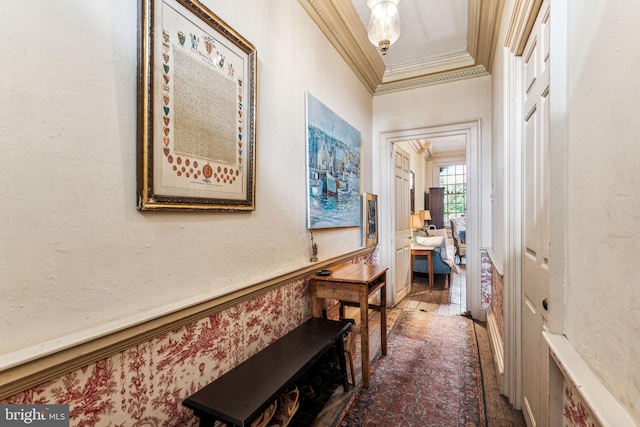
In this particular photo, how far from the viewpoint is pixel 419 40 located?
3080 millimetres

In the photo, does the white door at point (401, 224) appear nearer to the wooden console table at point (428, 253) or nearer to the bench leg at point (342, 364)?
the wooden console table at point (428, 253)

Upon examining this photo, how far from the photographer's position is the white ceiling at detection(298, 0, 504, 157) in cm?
252

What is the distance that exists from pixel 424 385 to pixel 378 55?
3.28 meters

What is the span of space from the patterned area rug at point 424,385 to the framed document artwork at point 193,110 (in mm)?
1519

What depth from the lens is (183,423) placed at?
127 cm

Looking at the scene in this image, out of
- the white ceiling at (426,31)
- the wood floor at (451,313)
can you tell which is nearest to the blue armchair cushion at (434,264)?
the wood floor at (451,313)

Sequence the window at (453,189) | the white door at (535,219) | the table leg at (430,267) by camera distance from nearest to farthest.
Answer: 1. the white door at (535,219)
2. the table leg at (430,267)
3. the window at (453,189)

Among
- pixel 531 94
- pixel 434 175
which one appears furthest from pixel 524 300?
pixel 434 175

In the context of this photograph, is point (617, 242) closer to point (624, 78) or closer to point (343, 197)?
point (624, 78)

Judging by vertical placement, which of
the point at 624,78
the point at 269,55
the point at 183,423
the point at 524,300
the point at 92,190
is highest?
the point at 269,55

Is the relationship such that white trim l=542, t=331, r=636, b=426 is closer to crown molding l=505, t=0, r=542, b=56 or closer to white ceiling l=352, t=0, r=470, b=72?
crown molding l=505, t=0, r=542, b=56

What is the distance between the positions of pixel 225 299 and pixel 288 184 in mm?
897

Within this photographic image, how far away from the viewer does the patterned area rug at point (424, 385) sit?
1.81m

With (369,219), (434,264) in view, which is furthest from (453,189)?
(369,219)
